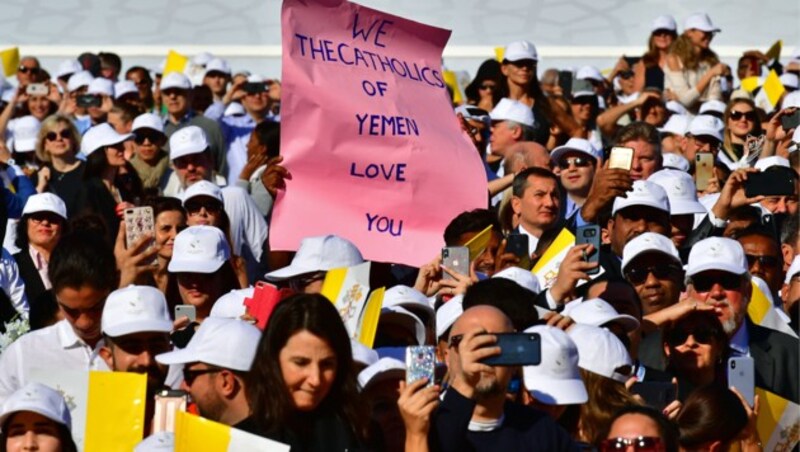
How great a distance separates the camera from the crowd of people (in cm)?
748

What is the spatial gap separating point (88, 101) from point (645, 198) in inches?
327

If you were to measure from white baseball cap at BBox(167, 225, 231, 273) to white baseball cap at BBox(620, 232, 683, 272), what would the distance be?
1950mm

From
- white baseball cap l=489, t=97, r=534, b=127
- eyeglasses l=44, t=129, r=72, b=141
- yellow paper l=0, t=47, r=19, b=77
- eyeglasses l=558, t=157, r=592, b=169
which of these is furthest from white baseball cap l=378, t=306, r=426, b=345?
yellow paper l=0, t=47, r=19, b=77

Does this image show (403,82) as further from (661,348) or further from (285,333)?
(285,333)

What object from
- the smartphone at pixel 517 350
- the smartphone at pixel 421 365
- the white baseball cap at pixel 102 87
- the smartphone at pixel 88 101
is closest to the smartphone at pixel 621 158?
the smartphone at pixel 517 350

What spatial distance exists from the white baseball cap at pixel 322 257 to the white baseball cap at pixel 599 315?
104cm

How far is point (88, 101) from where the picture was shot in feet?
60.5

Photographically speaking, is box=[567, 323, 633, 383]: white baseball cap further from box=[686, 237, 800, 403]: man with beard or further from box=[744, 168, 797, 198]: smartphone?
box=[744, 168, 797, 198]: smartphone

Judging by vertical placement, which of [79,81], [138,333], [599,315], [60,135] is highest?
[79,81]

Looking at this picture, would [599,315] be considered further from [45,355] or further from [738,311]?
[45,355]

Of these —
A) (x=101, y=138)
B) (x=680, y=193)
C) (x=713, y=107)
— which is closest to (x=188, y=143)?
(x=101, y=138)

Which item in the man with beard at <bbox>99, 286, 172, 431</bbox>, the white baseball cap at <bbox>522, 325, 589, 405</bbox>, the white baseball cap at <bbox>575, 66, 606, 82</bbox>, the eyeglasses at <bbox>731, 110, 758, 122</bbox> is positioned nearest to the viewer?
the white baseball cap at <bbox>522, 325, 589, 405</bbox>

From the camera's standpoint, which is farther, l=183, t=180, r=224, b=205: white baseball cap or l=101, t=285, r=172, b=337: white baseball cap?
l=183, t=180, r=224, b=205: white baseball cap

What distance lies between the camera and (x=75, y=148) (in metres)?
15.2
